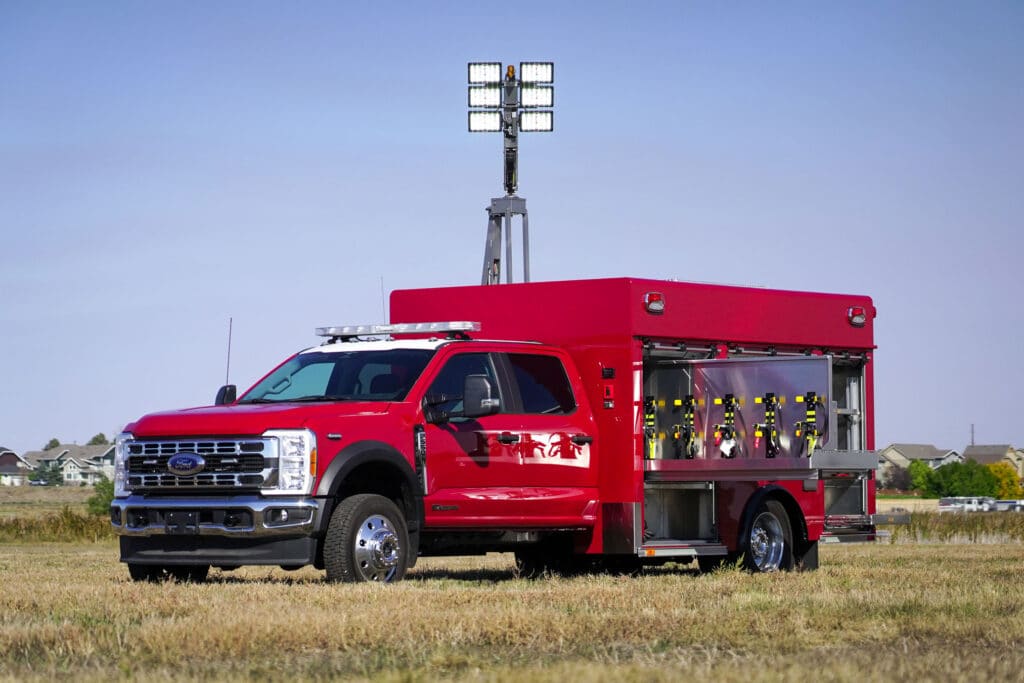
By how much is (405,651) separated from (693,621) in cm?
221

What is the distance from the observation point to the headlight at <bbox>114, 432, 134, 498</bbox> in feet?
46.7

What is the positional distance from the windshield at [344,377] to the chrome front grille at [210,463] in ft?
4.14

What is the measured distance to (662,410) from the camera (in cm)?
1758

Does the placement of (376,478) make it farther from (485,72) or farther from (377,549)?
(485,72)

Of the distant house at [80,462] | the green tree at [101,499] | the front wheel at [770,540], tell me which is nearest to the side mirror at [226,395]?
the front wheel at [770,540]

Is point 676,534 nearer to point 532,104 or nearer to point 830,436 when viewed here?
point 830,436

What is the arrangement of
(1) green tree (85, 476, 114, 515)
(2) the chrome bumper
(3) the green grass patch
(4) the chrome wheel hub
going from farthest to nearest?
(1) green tree (85, 476, 114, 515) → (3) the green grass patch → (4) the chrome wheel hub → (2) the chrome bumper

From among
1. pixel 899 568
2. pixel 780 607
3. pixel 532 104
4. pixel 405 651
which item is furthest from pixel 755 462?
pixel 532 104

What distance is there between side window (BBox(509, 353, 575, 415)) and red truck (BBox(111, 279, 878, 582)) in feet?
0.06

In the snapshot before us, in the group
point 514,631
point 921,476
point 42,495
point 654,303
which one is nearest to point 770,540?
point 654,303

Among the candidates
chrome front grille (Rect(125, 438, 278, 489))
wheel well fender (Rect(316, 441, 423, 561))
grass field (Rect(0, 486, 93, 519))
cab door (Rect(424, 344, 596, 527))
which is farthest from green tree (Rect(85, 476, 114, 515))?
wheel well fender (Rect(316, 441, 423, 561))

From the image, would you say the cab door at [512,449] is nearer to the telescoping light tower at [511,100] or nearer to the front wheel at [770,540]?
the front wheel at [770,540]

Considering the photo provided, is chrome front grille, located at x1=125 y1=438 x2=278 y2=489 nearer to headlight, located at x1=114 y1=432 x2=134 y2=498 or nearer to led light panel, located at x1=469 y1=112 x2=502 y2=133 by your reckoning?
headlight, located at x1=114 y1=432 x2=134 y2=498

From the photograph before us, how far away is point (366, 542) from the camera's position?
1385cm
